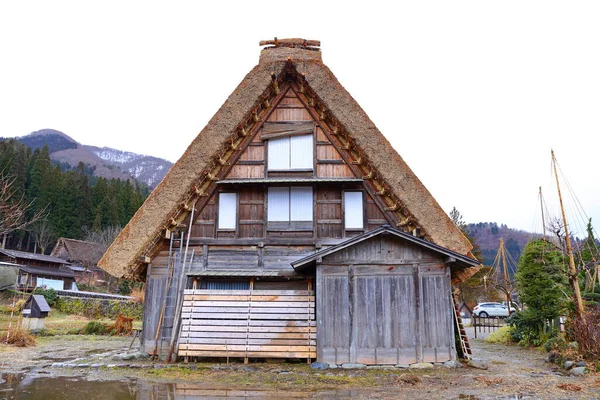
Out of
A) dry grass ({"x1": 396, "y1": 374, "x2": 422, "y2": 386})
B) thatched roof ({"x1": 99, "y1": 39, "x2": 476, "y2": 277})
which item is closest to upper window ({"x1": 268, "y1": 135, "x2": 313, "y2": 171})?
thatched roof ({"x1": 99, "y1": 39, "x2": 476, "y2": 277})

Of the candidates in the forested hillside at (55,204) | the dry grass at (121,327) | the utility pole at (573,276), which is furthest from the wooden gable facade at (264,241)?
the forested hillside at (55,204)

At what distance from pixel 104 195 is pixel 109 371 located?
54928 millimetres

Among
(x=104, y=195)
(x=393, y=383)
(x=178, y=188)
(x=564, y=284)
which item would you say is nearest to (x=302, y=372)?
(x=393, y=383)

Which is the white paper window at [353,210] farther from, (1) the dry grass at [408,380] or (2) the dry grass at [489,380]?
(2) the dry grass at [489,380]

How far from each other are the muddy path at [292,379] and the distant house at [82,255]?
41.1m

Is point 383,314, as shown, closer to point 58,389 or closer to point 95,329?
point 58,389

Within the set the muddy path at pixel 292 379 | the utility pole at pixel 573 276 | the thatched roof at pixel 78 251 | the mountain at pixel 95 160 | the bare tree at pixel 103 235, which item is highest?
the mountain at pixel 95 160

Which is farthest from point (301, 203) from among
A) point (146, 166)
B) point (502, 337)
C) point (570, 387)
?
point (146, 166)

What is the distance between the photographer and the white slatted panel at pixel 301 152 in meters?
13.9

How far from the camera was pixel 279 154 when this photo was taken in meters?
14.0

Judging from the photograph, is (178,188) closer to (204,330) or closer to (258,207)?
(258,207)

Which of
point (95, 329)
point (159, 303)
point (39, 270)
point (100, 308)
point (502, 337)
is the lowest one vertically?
point (502, 337)

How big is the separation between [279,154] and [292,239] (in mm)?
2719

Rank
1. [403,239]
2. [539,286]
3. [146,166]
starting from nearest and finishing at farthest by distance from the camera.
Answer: [403,239], [539,286], [146,166]
